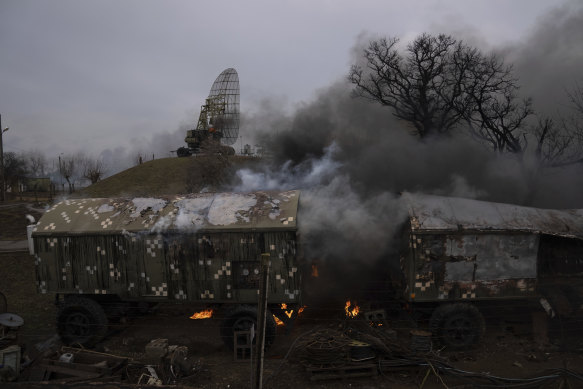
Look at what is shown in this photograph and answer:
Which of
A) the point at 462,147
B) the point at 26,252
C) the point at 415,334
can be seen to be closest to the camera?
the point at 415,334

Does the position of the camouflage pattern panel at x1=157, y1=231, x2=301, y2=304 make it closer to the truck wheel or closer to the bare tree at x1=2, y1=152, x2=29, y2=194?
the truck wheel

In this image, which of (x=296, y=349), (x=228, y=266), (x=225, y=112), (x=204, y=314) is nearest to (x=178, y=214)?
(x=228, y=266)

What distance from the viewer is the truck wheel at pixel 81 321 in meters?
9.05

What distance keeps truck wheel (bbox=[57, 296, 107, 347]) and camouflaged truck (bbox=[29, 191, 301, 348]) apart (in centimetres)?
2

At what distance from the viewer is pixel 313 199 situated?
32.3ft

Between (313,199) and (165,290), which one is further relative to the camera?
(313,199)

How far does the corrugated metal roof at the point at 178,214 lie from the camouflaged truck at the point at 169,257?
26 mm

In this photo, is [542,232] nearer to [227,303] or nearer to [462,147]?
[462,147]

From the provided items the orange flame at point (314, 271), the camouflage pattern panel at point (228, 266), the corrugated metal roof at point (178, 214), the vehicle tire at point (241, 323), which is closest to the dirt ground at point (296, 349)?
the vehicle tire at point (241, 323)

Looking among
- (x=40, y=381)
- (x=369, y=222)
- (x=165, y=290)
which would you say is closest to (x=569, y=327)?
(x=369, y=222)

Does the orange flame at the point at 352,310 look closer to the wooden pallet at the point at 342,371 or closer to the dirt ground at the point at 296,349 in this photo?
the dirt ground at the point at 296,349

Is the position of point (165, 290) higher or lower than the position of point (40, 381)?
higher

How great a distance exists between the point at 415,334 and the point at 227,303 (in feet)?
14.8

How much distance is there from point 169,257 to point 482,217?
7.95 m
